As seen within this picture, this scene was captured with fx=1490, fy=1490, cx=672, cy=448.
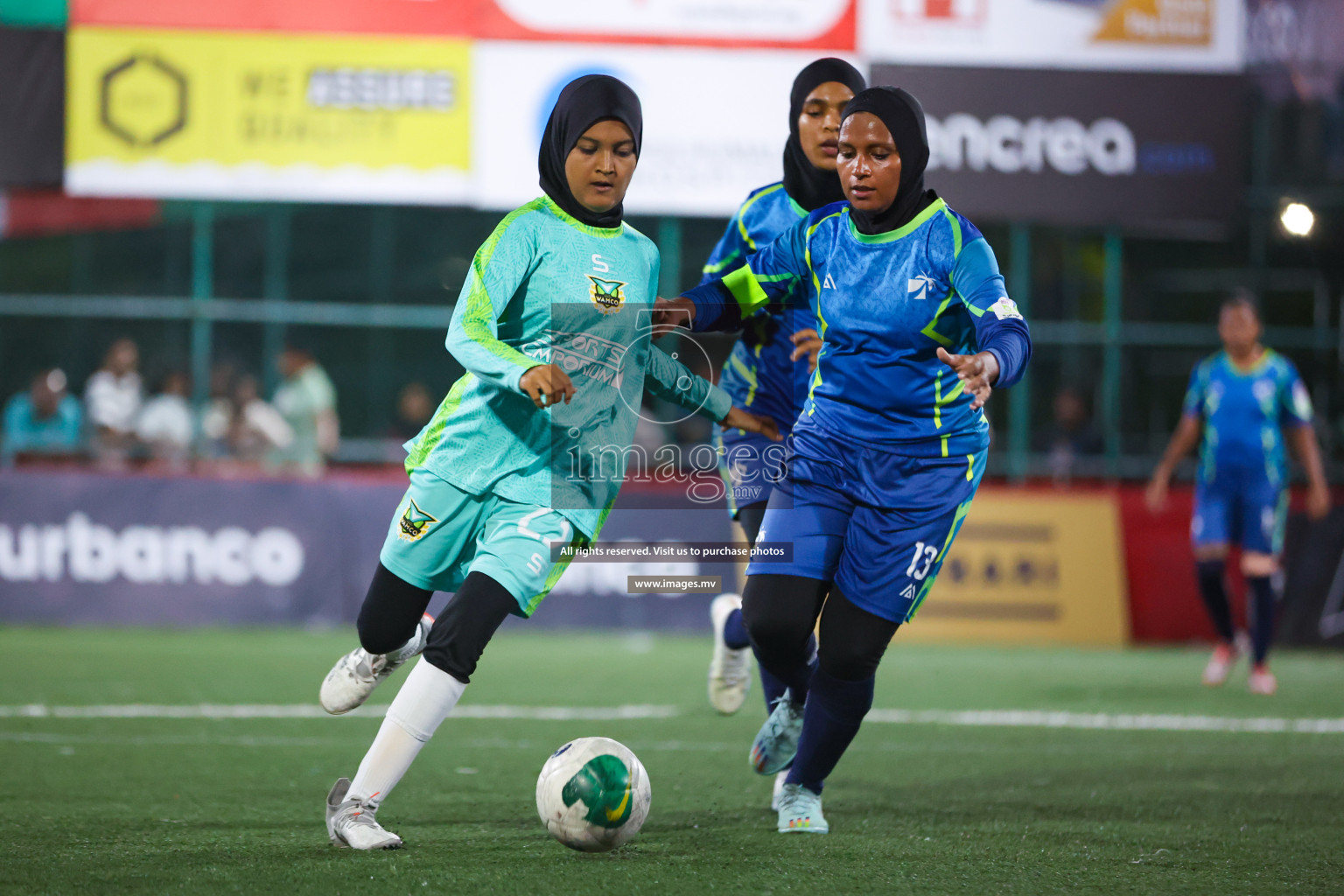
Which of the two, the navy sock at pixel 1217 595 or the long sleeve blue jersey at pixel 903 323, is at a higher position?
the long sleeve blue jersey at pixel 903 323

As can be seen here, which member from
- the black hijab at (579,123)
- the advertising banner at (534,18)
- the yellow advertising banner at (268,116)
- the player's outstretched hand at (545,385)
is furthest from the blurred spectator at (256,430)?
the player's outstretched hand at (545,385)

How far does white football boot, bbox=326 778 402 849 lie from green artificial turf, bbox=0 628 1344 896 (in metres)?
0.05

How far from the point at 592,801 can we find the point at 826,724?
0.93 meters

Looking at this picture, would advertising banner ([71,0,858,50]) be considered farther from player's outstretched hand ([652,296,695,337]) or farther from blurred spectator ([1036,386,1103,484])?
player's outstretched hand ([652,296,695,337])

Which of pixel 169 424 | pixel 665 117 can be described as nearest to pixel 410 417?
pixel 169 424

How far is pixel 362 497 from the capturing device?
12.0 meters

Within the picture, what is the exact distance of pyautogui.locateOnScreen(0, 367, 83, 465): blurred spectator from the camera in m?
13.7

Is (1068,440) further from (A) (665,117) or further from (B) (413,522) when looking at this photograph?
(B) (413,522)

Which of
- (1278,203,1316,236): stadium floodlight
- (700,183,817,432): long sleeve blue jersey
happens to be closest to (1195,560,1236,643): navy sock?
(1278,203,1316,236): stadium floodlight

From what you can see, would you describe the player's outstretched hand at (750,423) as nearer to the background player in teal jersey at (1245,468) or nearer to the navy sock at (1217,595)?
the background player in teal jersey at (1245,468)

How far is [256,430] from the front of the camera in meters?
14.9

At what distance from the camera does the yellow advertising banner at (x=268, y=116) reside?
1364 cm

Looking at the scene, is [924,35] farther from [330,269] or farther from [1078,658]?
[330,269]

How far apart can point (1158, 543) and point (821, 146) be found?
25.6 ft
